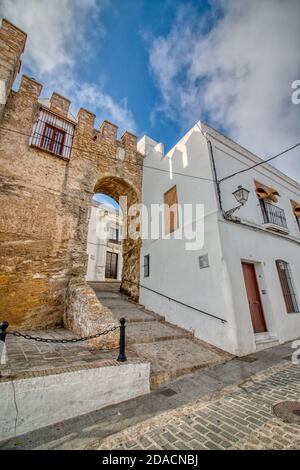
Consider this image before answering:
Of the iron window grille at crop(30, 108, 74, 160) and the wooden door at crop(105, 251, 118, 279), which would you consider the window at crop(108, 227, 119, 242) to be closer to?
the wooden door at crop(105, 251, 118, 279)

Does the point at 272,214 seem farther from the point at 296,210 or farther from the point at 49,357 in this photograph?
the point at 49,357

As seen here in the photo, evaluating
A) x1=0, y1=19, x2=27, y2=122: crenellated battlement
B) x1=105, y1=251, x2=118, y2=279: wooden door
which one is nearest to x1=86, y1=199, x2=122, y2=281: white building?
x1=105, y1=251, x2=118, y2=279: wooden door

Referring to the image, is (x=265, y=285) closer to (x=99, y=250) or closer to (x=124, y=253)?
(x=124, y=253)

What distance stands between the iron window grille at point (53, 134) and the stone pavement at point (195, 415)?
23.9 feet

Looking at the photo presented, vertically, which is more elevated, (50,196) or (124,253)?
(50,196)

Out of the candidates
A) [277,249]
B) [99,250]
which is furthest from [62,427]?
[99,250]

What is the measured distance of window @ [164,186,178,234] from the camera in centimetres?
719

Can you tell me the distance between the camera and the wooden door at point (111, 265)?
1662 cm

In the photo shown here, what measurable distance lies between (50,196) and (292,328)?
28.9ft

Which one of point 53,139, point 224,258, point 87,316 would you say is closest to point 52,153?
point 53,139

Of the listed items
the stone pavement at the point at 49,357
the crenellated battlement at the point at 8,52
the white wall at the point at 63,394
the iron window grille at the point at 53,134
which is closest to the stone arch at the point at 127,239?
the iron window grille at the point at 53,134

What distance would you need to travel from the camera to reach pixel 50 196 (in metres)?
6.48

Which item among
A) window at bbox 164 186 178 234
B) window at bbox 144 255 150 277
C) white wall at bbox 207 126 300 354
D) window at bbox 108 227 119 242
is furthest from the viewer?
window at bbox 108 227 119 242

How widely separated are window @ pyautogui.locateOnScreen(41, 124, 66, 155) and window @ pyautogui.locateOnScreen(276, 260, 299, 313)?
8.79 m
